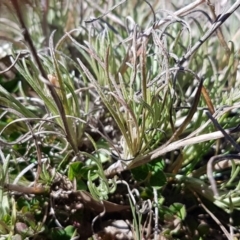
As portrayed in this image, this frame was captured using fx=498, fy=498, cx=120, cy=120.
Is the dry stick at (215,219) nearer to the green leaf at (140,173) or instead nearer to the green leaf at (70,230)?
the green leaf at (140,173)

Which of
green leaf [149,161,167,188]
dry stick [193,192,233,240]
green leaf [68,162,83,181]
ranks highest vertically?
green leaf [68,162,83,181]

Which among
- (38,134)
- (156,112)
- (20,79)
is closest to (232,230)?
(156,112)

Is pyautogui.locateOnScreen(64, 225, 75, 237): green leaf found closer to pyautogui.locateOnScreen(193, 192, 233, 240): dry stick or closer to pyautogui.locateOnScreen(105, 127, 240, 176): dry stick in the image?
pyautogui.locateOnScreen(105, 127, 240, 176): dry stick

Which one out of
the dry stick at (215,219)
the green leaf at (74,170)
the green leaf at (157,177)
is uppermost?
the green leaf at (74,170)

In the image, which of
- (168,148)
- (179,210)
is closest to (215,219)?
(179,210)

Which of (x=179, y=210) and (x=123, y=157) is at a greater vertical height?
(x=123, y=157)

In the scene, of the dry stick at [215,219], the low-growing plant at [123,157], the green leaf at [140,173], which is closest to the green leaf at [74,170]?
the low-growing plant at [123,157]

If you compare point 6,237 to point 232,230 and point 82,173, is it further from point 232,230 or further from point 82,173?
point 232,230

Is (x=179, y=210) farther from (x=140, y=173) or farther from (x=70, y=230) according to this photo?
(x=70, y=230)

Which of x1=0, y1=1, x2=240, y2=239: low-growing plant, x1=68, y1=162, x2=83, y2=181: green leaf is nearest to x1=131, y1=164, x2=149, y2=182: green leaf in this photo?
x1=0, y1=1, x2=240, y2=239: low-growing plant

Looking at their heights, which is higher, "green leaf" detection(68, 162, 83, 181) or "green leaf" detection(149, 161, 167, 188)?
"green leaf" detection(68, 162, 83, 181)

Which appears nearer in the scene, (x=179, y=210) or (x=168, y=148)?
(x=168, y=148)
